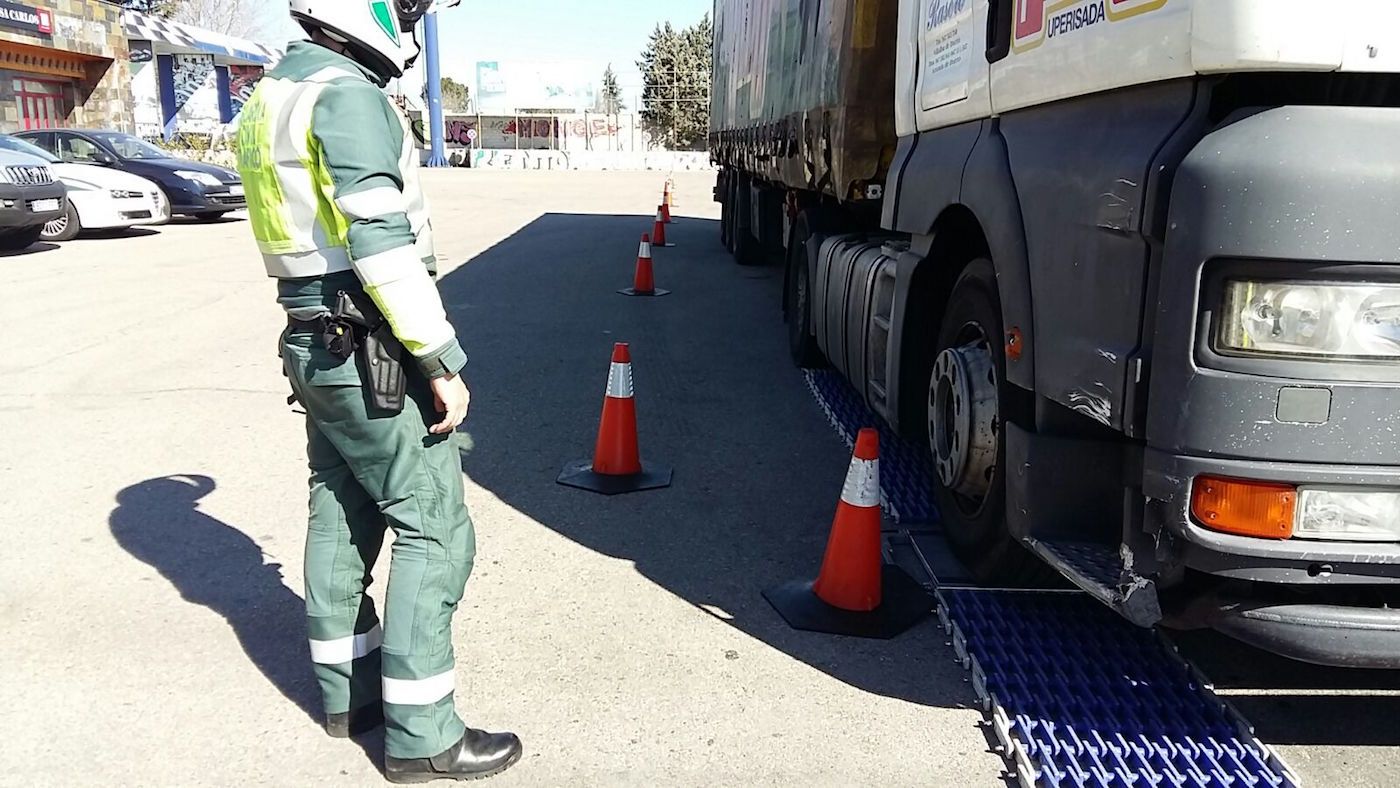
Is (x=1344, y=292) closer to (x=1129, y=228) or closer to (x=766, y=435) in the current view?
(x=1129, y=228)

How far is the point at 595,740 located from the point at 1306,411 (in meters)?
2.03

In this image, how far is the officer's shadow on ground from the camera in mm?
3477

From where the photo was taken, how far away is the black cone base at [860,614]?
147 inches

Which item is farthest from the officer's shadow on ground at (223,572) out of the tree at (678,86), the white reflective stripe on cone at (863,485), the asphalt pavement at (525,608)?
the tree at (678,86)

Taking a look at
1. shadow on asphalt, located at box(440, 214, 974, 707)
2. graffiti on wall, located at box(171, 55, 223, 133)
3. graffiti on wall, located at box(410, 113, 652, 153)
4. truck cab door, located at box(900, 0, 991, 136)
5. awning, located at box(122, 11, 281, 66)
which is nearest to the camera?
truck cab door, located at box(900, 0, 991, 136)

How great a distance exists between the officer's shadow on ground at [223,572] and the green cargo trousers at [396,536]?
0.28 metres

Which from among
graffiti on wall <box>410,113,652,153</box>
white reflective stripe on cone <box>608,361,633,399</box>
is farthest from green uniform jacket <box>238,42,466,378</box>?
graffiti on wall <box>410,113,652,153</box>

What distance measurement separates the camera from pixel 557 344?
895 cm

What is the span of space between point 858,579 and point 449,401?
177 cm

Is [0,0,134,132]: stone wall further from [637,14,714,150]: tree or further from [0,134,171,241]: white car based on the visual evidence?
[637,14,714,150]: tree

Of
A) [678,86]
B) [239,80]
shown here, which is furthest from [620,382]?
[678,86]

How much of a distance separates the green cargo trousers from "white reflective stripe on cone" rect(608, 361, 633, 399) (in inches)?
90.7

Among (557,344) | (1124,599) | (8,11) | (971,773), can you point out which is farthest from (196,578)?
(8,11)

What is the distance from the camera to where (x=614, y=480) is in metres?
5.30
